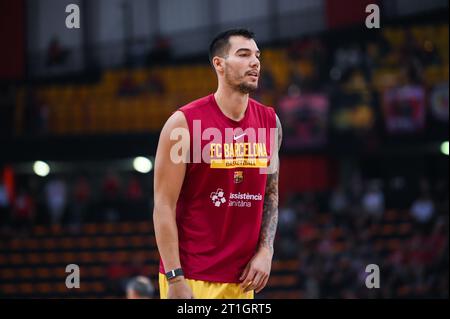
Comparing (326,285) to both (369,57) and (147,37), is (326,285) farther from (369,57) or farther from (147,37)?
(147,37)

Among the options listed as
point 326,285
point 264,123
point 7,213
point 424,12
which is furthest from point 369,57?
point 264,123

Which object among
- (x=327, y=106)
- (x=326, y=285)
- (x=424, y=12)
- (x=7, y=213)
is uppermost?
(x=424, y=12)

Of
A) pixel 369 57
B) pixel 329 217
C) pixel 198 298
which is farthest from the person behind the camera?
pixel 369 57

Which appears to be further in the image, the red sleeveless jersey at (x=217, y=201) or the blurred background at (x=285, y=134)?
the blurred background at (x=285, y=134)

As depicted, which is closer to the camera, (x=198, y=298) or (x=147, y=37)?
(x=198, y=298)

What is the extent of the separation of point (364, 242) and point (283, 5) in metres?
9.99

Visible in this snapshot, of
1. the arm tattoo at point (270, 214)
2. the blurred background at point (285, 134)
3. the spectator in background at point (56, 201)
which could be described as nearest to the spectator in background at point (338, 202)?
the blurred background at point (285, 134)

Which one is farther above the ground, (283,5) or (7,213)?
(283,5)

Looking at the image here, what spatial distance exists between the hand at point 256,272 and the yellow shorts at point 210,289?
6 cm

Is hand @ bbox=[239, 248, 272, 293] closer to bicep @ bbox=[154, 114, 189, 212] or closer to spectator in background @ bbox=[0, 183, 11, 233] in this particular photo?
bicep @ bbox=[154, 114, 189, 212]

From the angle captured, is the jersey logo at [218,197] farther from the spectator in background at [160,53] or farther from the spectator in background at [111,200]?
the spectator in background at [160,53]

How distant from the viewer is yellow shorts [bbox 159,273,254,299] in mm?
5207

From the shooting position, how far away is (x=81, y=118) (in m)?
23.2

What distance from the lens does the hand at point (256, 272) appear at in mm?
5301
